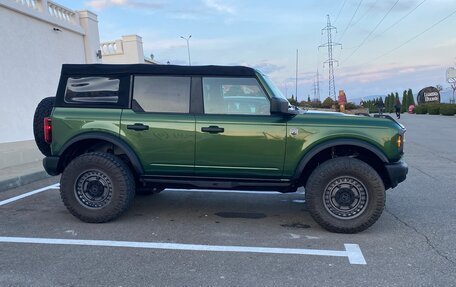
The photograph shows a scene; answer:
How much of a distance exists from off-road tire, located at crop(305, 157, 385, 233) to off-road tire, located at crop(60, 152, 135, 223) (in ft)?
7.33

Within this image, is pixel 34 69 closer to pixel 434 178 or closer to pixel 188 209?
pixel 188 209

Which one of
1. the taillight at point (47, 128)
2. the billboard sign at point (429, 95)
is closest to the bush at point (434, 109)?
the billboard sign at point (429, 95)

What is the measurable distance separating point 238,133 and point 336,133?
1136 mm

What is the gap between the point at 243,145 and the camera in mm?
4820

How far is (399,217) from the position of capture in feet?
17.5

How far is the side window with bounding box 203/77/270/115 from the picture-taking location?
4910 mm

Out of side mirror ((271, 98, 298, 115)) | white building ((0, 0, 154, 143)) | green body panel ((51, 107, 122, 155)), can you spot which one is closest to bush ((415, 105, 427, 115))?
white building ((0, 0, 154, 143))

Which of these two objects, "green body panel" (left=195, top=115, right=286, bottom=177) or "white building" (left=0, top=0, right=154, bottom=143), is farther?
"white building" (left=0, top=0, right=154, bottom=143)

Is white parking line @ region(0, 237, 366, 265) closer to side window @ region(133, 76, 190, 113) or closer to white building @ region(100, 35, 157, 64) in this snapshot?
side window @ region(133, 76, 190, 113)

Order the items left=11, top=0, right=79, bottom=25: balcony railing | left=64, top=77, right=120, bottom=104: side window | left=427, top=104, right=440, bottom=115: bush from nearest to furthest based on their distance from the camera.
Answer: left=64, top=77, right=120, bottom=104: side window → left=11, top=0, right=79, bottom=25: balcony railing → left=427, top=104, right=440, bottom=115: bush

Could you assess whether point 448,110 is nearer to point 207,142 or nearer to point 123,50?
point 123,50

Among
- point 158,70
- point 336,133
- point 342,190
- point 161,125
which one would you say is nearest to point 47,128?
point 161,125

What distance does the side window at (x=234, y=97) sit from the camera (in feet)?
16.1

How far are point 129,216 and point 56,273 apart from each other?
1.78 metres
